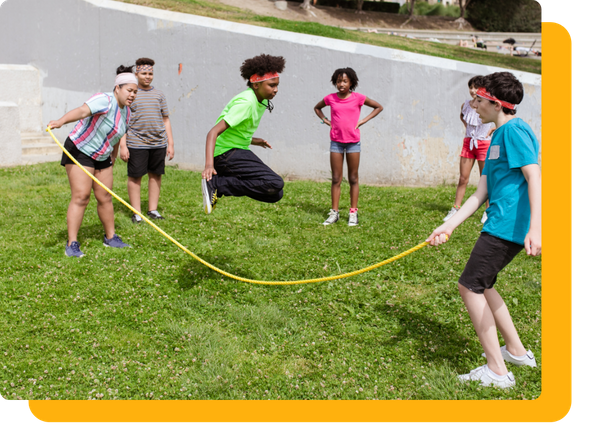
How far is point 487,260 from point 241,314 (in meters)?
2.48

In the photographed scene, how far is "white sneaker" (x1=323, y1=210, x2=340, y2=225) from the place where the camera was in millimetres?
8445

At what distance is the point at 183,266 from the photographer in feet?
21.2

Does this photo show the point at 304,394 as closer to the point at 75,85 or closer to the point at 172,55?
the point at 172,55

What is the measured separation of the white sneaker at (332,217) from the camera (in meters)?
8.45

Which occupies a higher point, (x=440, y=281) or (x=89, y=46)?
(x=89, y=46)

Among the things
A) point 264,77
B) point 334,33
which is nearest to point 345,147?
point 264,77

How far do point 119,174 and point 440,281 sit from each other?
26.0 feet

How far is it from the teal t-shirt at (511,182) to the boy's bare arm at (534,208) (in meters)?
0.09

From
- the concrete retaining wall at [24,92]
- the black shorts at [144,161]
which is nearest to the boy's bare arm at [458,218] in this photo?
the black shorts at [144,161]

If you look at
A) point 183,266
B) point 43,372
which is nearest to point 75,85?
point 183,266

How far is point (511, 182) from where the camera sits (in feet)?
12.7

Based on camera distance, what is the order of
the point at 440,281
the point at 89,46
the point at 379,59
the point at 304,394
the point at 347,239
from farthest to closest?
1. the point at 89,46
2. the point at 379,59
3. the point at 347,239
4. the point at 440,281
5. the point at 304,394

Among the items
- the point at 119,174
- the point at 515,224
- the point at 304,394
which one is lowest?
the point at 119,174

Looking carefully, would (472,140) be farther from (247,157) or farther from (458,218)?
(458,218)
